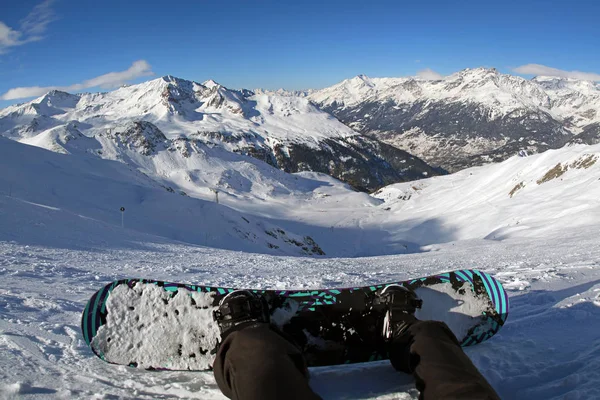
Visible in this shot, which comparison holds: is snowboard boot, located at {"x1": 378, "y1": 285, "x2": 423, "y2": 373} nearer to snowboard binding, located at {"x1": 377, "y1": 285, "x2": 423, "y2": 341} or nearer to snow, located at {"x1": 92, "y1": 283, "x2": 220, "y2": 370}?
snowboard binding, located at {"x1": 377, "y1": 285, "x2": 423, "y2": 341}

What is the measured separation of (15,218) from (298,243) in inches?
1231

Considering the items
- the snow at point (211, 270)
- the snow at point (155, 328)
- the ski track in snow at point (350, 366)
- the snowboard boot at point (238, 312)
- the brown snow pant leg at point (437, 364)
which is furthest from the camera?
the snow at point (155, 328)

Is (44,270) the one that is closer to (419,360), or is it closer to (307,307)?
(307,307)

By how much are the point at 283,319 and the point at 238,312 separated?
0.61 m

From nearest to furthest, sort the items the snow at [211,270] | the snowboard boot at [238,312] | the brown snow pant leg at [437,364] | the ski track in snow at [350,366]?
the brown snow pant leg at [437,364]
the ski track in snow at [350,366]
the snow at [211,270]
the snowboard boot at [238,312]

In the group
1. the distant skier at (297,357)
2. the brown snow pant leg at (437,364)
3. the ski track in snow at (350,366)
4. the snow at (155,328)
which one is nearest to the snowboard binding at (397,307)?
the distant skier at (297,357)

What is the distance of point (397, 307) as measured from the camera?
409cm

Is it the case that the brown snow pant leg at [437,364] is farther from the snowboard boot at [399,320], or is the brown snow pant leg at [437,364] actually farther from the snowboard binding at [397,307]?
the snowboard binding at [397,307]

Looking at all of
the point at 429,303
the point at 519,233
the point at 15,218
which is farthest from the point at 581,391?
the point at 519,233

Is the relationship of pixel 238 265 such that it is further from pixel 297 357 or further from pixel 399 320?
pixel 297 357

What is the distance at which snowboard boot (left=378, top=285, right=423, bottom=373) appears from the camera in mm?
3552

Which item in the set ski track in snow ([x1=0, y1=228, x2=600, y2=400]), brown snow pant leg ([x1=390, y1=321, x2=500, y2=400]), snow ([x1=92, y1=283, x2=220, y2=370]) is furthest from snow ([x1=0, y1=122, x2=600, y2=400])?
brown snow pant leg ([x1=390, y1=321, x2=500, y2=400])

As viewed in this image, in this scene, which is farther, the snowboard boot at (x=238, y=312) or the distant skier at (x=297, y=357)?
the snowboard boot at (x=238, y=312)

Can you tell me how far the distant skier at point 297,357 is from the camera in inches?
103
